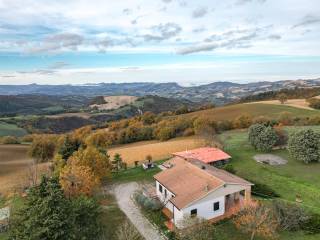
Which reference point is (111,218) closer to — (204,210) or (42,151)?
(204,210)

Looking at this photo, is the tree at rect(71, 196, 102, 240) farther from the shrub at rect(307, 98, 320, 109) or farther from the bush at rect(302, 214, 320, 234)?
the shrub at rect(307, 98, 320, 109)

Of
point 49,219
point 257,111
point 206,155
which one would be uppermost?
point 49,219

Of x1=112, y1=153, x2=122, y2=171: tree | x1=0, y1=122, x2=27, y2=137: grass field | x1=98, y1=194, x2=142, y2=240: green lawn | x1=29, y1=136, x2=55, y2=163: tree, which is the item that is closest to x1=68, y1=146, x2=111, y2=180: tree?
x1=98, y1=194, x2=142, y2=240: green lawn

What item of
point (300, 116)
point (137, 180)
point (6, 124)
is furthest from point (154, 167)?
point (6, 124)

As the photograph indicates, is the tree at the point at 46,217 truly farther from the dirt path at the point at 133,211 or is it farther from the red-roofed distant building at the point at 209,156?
the red-roofed distant building at the point at 209,156

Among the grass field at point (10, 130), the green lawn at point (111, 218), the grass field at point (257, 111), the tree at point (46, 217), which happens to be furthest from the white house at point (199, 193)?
the grass field at point (10, 130)

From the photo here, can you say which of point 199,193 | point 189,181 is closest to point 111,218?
point 189,181
